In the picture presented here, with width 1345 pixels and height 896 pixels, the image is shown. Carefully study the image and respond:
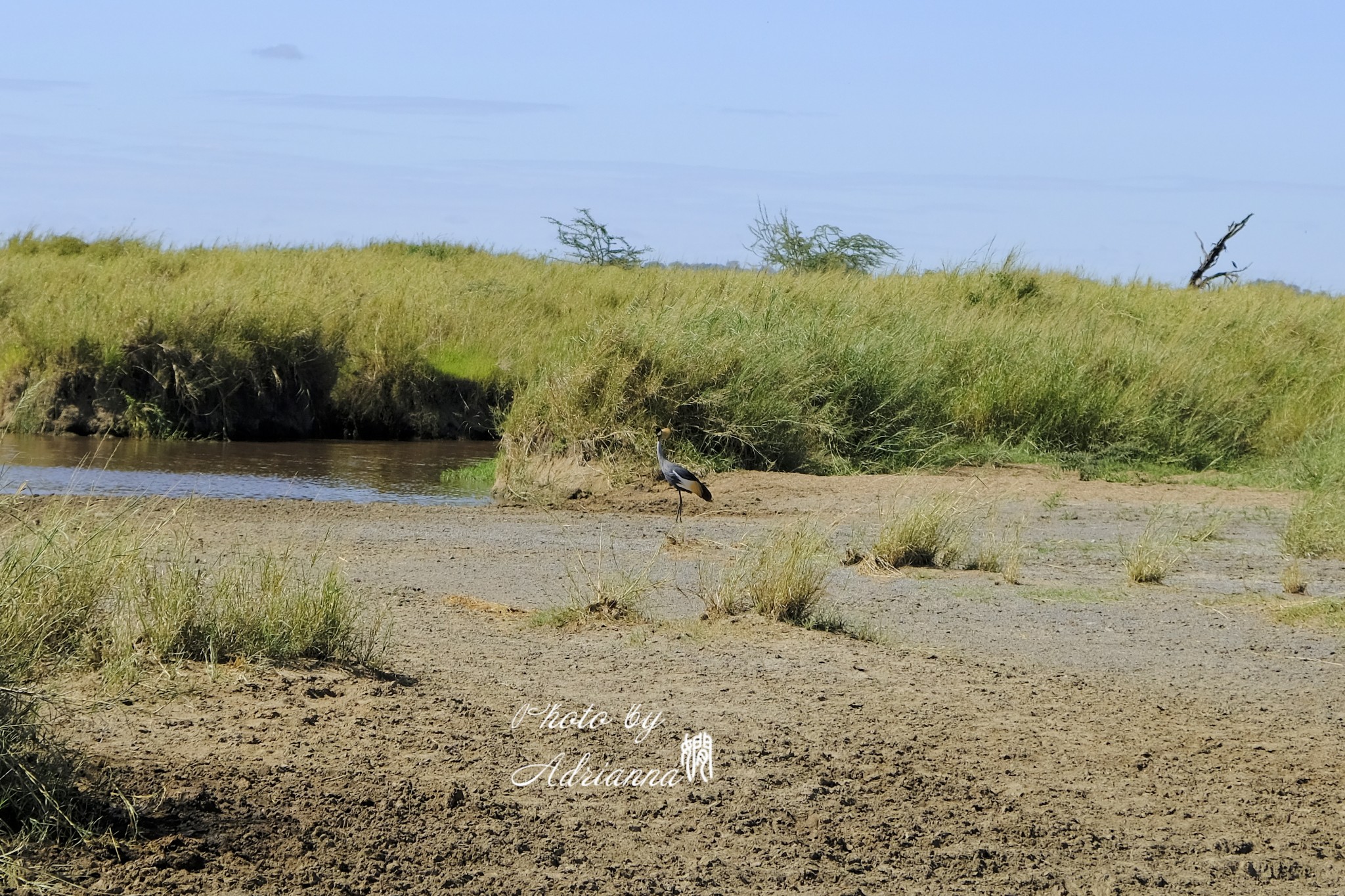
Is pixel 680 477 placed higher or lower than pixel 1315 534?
lower

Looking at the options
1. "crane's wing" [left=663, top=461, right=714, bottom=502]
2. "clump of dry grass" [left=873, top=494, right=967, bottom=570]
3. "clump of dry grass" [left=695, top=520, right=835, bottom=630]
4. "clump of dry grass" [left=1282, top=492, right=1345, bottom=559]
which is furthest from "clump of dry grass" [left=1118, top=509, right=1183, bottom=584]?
"crane's wing" [left=663, top=461, right=714, bottom=502]

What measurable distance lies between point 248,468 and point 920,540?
9226mm

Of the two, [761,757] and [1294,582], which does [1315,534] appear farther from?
[761,757]

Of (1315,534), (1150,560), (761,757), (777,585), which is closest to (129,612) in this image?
(761,757)

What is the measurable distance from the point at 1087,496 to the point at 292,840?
11.9 meters

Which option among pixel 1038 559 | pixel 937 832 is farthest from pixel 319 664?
pixel 1038 559

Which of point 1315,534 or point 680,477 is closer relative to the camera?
point 1315,534

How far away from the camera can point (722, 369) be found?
632 inches

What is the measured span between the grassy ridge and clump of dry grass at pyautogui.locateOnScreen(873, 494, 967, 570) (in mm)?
5348

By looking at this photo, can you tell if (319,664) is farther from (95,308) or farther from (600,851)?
(95,308)

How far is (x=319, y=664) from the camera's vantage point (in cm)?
605

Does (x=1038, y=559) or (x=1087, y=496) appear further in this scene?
(x=1087, y=496)

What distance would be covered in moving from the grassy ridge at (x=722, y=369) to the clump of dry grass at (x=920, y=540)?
17.5 feet

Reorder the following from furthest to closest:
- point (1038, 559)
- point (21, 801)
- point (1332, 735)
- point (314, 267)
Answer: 1. point (314, 267)
2. point (1038, 559)
3. point (1332, 735)
4. point (21, 801)
